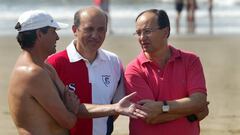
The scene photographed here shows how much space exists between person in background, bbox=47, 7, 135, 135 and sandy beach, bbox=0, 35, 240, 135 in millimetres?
3593

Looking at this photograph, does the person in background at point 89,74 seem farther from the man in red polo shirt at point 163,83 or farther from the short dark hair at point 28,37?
the short dark hair at point 28,37

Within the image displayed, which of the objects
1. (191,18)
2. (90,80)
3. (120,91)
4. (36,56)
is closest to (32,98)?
(36,56)

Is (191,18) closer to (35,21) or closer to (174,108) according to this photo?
(174,108)

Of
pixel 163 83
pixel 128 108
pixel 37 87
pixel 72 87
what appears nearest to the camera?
pixel 37 87

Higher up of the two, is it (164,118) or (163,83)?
(163,83)

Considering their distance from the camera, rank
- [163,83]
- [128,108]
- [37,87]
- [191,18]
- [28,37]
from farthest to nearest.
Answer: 1. [191,18]
2. [163,83]
3. [128,108]
4. [28,37]
5. [37,87]

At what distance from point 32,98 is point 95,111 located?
62 cm

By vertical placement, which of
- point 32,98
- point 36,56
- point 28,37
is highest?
point 28,37

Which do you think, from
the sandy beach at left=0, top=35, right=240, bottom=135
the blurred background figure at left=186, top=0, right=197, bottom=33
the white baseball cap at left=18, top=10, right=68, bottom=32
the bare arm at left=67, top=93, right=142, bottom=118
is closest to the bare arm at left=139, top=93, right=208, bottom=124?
the bare arm at left=67, top=93, right=142, bottom=118

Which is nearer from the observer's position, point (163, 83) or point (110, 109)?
point (110, 109)

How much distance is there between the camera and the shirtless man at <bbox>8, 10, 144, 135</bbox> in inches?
215

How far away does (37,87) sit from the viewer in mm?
5438

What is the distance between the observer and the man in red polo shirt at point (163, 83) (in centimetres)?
596

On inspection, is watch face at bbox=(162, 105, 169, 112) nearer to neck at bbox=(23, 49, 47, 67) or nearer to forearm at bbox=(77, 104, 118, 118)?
forearm at bbox=(77, 104, 118, 118)
